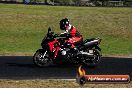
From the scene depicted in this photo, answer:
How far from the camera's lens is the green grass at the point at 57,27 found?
27797 millimetres

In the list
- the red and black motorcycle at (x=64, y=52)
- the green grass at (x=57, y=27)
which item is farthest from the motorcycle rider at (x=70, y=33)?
the green grass at (x=57, y=27)

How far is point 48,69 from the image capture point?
16.9 metres

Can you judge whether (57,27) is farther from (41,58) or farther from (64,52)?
(41,58)

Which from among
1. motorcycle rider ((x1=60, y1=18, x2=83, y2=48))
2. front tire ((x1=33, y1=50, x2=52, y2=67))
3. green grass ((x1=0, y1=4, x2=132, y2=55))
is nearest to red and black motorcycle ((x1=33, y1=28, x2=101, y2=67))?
front tire ((x1=33, y1=50, x2=52, y2=67))

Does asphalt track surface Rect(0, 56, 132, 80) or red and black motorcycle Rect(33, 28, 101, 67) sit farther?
red and black motorcycle Rect(33, 28, 101, 67)

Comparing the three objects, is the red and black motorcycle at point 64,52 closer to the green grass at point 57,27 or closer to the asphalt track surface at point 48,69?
the asphalt track surface at point 48,69

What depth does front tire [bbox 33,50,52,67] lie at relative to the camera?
57.0ft

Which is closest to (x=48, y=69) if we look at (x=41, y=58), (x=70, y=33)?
(x=41, y=58)

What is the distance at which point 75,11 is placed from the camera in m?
44.0

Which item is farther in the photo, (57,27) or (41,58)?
(57,27)

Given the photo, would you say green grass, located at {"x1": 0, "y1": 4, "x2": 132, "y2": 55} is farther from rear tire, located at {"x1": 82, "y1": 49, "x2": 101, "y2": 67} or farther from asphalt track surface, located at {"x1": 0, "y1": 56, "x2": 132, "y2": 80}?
rear tire, located at {"x1": 82, "y1": 49, "x2": 101, "y2": 67}

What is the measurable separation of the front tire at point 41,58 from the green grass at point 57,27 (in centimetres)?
738

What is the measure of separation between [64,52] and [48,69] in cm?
126

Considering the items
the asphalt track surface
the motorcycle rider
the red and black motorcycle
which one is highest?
the motorcycle rider
